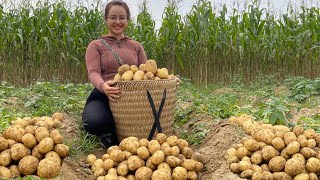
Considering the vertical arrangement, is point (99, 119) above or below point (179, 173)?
above

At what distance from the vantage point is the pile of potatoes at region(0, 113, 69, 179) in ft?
8.27

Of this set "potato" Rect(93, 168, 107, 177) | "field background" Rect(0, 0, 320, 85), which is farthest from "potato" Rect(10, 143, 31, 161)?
"field background" Rect(0, 0, 320, 85)

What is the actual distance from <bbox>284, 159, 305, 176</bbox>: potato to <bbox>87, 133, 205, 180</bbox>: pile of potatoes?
2.08 ft

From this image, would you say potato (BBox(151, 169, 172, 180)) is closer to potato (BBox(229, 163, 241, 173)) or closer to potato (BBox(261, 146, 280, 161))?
potato (BBox(229, 163, 241, 173))

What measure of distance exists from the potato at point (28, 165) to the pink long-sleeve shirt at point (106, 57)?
1251 millimetres

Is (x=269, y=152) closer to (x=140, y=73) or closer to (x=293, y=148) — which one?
(x=293, y=148)

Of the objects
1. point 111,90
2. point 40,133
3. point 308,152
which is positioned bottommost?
point 308,152

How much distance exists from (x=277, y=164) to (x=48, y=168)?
147 cm

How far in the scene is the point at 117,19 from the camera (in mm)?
3861

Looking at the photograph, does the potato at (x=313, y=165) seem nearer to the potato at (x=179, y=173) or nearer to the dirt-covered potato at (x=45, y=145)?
the potato at (x=179, y=173)

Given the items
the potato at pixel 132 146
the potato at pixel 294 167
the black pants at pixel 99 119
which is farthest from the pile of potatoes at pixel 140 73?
the potato at pixel 294 167

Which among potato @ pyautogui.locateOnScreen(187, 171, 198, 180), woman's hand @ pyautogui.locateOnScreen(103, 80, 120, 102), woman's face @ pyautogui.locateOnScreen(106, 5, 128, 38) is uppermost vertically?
woman's face @ pyautogui.locateOnScreen(106, 5, 128, 38)

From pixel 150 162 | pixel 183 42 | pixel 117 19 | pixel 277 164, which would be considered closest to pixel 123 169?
pixel 150 162

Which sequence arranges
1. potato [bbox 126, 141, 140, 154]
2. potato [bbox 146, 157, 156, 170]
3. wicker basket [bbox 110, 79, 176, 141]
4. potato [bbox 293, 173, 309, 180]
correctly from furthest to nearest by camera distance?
wicker basket [bbox 110, 79, 176, 141], potato [bbox 126, 141, 140, 154], potato [bbox 146, 157, 156, 170], potato [bbox 293, 173, 309, 180]
